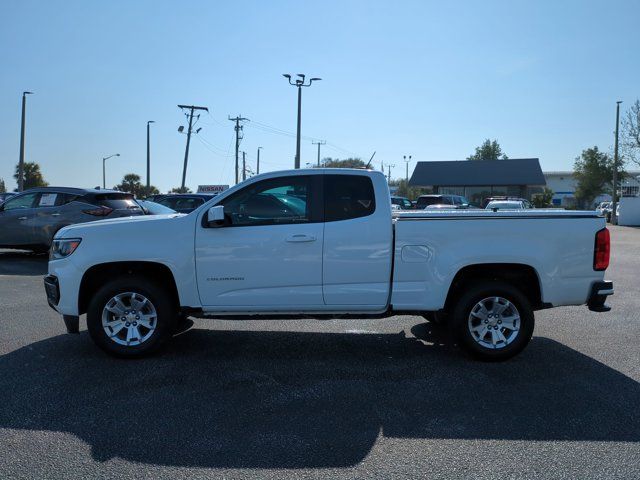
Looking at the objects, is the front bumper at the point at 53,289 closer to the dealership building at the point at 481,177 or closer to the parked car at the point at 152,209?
the parked car at the point at 152,209

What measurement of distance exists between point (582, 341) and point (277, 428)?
4330 mm

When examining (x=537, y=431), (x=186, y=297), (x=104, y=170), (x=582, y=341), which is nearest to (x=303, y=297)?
(x=186, y=297)

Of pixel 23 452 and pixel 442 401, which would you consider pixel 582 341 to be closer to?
pixel 442 401

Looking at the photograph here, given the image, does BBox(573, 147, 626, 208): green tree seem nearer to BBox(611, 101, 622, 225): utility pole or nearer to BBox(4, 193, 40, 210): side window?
BBox(611, 101, 622, 225): utility pole

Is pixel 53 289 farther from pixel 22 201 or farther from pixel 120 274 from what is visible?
pixel 22 201

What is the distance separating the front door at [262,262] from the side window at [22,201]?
10054 mm

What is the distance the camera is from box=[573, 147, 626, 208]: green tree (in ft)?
212

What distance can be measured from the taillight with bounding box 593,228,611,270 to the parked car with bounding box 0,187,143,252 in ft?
35.2

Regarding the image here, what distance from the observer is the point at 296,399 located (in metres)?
4.91

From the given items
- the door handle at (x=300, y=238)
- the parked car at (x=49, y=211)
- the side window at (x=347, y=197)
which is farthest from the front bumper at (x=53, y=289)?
the parked car at (x=49, y=211)

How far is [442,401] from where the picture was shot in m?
4.89

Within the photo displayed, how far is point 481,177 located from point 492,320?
5629 cm

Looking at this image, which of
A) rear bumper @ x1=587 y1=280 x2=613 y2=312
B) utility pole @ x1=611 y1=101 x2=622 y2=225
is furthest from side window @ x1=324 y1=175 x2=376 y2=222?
utility pole @ x1=611 y1=101 x2=622 y2=225

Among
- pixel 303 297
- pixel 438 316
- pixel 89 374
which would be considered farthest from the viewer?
pixel 438 316
